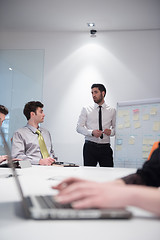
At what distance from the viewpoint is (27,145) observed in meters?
2.64

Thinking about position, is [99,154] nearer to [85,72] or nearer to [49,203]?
[85,72]

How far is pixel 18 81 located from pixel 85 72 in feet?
3.79

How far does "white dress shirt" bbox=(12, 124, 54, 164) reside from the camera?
251 centimetres

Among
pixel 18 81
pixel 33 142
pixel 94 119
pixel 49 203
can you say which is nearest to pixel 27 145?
pixel 33 142

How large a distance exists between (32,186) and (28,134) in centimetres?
163

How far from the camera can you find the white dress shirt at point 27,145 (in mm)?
2507

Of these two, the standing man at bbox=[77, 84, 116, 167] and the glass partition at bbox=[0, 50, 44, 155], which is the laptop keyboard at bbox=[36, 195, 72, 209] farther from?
the glass partition at bbox=[0, 50, 44, 155]

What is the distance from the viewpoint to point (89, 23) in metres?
4.36

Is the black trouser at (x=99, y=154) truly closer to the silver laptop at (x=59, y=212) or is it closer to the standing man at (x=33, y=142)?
the standing man at (x=33, y=142)
